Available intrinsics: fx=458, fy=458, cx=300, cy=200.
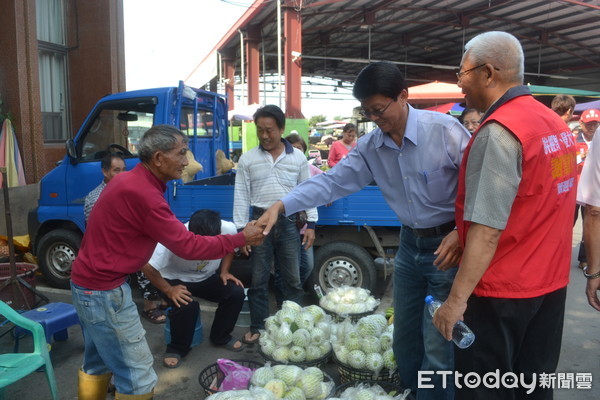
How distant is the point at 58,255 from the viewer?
5457 millimetres

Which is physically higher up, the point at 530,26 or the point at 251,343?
the point at 530,26

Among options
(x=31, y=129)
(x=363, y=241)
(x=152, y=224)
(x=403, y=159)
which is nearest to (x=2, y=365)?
(x=152, y=224)

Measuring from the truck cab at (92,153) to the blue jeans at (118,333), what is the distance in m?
2.45

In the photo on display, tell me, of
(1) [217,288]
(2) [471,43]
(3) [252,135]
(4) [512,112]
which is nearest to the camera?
(4) [512,112]

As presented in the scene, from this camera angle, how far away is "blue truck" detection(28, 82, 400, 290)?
4.75 metres

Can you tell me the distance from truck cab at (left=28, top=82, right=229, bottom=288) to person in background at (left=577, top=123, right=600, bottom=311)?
11.9ft

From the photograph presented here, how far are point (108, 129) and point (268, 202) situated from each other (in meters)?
2.49

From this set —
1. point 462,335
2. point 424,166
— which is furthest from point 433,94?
point 462,335

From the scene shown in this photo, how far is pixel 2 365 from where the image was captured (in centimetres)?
264

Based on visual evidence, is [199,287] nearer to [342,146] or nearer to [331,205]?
[331,205]

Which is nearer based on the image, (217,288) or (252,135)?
(217,288)

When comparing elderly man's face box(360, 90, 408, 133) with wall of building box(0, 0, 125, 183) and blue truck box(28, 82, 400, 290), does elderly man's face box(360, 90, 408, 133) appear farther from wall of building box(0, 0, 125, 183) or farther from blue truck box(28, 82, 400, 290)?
wall of building box(0, 0, 125, 183)

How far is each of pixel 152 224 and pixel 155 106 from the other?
2808 millimetres

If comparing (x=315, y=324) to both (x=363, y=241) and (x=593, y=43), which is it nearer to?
(x=363, y=241)
